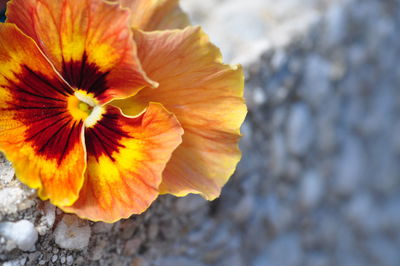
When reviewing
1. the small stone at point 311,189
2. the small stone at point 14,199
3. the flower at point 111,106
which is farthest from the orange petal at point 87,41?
the small stone at point 311,189

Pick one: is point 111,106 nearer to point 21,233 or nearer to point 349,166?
point 21,233

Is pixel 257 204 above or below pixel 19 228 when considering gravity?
above

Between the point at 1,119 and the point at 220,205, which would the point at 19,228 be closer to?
the point at 1,119

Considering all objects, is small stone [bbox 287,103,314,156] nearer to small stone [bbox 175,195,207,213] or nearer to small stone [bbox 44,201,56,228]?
small stone [bbox 175,195,207,213]

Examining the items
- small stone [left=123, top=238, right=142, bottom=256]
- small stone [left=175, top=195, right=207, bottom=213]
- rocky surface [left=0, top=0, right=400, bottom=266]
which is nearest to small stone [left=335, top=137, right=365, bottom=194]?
rocky surface [left=0, top=0, right=400, bottom=266]

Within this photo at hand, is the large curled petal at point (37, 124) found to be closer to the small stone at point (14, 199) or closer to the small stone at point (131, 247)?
the small stone at point (14, 199)

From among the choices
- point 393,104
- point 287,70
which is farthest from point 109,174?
point 393,104

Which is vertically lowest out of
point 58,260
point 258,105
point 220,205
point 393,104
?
point 58,260
